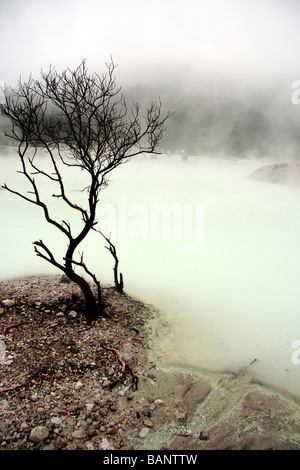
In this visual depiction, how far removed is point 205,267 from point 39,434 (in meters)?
A: 5.43

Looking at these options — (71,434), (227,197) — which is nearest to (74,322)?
(71,434)

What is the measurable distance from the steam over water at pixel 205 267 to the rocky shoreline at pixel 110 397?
419mm

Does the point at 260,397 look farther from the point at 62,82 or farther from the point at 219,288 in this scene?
the point at 62,82

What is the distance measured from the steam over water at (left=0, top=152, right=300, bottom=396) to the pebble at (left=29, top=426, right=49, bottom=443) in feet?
5.69

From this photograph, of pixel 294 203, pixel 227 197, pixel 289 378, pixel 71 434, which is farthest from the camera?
pixel 227 197

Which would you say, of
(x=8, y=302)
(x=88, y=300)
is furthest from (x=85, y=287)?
(x=8, y=302)

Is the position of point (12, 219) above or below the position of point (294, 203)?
below

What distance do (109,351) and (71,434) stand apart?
3.84 feet

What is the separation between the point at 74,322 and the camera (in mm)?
4227

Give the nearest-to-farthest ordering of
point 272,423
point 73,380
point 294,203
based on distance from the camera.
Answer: point 272,423 → point 73,380 → point 294,203

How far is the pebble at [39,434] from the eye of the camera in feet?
8.52

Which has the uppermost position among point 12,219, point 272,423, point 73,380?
point 12,219

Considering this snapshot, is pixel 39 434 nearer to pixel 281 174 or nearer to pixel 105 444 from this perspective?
pixel 105 444

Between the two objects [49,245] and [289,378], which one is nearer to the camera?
[289,378]
